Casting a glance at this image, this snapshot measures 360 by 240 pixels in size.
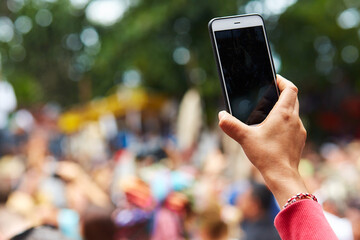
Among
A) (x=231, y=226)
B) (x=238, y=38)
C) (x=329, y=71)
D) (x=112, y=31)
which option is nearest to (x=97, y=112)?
(x=112, y=31)

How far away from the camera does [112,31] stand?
63.5 feet

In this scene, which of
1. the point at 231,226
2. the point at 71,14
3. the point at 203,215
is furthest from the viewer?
the point at 71,14

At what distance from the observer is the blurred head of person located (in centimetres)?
383

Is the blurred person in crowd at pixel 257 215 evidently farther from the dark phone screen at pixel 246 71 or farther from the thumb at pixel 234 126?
the thumb at pixel 234 126

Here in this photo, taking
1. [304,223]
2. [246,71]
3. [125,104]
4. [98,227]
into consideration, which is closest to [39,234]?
[98,227]

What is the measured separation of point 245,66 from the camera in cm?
136

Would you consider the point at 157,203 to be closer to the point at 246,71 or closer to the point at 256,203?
the point at 256,203

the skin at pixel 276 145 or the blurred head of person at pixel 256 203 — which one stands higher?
the skin at pixel 276 145

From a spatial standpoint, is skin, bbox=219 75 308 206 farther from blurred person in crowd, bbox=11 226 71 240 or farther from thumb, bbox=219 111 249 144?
blurred person in crowd, bbox=11 226 71 240

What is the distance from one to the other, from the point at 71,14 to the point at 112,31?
702cm

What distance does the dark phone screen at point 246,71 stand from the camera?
1.31 metres

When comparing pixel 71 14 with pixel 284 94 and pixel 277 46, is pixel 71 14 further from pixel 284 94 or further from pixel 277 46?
pixel 284 94

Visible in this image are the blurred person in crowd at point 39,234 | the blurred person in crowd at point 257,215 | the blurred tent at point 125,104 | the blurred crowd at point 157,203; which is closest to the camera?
the blurred person in crowd at point 39,234

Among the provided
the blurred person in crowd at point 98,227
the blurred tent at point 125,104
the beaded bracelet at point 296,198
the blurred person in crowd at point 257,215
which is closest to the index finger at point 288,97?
the beaded bracelet at point 296,198
